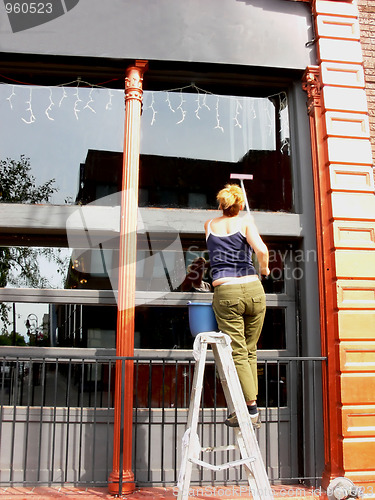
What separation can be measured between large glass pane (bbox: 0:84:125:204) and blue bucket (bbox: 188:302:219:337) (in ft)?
7.48

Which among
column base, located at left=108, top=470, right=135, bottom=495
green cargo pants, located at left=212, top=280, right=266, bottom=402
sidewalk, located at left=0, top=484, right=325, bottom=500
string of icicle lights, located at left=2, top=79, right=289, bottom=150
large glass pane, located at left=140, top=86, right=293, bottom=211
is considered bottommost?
sidewalk, located at left=0, top=484, right=325, bottom=500

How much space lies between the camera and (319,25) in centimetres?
545

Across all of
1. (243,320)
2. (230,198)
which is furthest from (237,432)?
(230,198)

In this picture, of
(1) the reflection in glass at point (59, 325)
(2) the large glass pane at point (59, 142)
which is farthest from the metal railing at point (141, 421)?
(2) the large glass pane at point (59, 142)

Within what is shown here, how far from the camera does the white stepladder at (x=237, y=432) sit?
307 centimetres

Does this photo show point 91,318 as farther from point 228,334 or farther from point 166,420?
point 228,334

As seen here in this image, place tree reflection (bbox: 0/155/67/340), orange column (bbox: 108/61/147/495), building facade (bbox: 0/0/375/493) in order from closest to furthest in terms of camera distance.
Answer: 1. orange column (bbox: 108/61/147/495)
2. building facade (bbox: 0/0/375/493)
3. tree reflection (bbox: 0/155/67/340)

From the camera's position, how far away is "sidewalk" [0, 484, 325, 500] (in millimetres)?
4266

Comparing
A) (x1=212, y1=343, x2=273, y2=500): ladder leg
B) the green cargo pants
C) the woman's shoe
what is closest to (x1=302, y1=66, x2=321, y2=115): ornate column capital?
the green cargo pants

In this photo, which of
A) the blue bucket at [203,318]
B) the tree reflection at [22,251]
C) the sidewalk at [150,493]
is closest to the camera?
the blue bucket at [203,318]

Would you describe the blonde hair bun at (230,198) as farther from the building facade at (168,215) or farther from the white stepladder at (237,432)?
the building facade at (168,215)

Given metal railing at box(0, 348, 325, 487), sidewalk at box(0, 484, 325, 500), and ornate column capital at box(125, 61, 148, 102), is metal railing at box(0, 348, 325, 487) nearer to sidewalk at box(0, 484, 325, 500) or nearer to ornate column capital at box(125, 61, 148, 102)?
sidewalk at box(0, 484, 325, 500)

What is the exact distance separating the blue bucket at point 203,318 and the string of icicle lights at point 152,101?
284 cm

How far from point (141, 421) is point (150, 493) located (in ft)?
2.26
